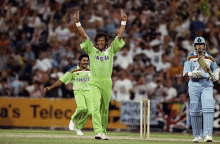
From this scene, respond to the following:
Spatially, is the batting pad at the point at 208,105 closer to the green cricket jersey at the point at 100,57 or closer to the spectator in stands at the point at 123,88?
the green cricket jersey at the point at 100,57

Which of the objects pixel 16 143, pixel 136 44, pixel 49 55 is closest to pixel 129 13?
pixel 136 44

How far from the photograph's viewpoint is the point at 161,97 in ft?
61.3

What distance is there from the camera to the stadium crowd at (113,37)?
19.1m

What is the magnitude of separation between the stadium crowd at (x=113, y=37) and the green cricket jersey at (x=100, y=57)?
278 inches

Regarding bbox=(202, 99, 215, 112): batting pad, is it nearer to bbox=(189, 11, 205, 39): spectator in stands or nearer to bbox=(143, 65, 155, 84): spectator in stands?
bbox=(143, 65, 155, 84): spectator in stands

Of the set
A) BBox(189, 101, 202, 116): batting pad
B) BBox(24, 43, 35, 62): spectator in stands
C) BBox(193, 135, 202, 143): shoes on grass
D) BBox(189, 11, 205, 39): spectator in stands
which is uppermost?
BBox(189, 11, 205, 39): spectator in stands

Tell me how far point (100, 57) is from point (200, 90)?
249 cm

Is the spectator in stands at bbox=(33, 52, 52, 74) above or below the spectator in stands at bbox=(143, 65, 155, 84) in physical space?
above

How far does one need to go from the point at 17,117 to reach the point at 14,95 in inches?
48.5

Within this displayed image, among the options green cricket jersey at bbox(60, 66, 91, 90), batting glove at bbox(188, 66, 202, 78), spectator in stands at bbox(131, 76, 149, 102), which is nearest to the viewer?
batting glove at bbox(188, 66, 202, 78)

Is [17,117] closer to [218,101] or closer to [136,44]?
[136,44]

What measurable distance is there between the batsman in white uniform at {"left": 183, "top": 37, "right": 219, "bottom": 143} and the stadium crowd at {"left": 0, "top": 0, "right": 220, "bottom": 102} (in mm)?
6574

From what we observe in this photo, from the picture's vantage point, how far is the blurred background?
19047mm

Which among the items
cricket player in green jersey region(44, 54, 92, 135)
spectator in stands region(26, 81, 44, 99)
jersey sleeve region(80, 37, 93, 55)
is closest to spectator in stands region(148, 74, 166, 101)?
cricket player in green jersey region(44, 54, 92, 135)
